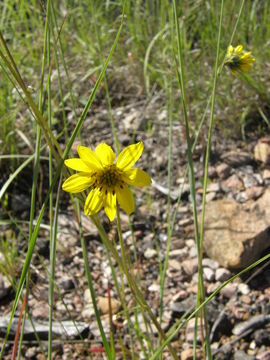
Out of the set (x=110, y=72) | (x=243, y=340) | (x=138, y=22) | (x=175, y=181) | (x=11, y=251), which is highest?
(x=138, y=22)

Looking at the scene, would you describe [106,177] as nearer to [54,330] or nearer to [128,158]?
[128,158]

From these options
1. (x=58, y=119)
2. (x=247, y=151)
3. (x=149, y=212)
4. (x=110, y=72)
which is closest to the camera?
(x=149, y=212)

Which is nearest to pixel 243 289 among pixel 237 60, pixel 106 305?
pixel 106 305

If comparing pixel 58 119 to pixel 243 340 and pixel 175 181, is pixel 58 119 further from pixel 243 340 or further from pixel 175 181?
pixel 243 340

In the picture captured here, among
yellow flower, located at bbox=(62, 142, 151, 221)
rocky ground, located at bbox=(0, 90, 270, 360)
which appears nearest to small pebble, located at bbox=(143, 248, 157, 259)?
rocky ground, located at bbox=(0, 90, 270, 360)

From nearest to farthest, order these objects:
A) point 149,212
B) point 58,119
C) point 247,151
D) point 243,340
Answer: point 243,340, point 149,212, point 247,151, point 58,119

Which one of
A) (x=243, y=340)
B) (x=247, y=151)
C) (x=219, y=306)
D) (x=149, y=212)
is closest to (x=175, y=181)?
(x=149, y=212)
